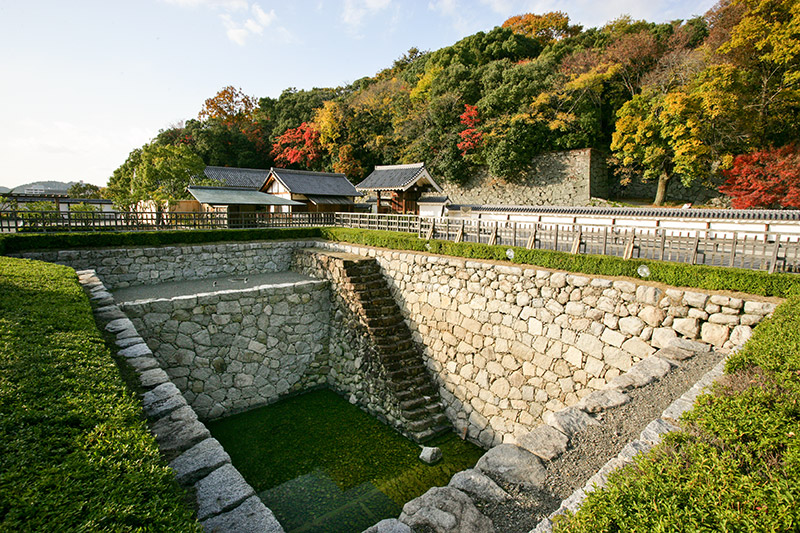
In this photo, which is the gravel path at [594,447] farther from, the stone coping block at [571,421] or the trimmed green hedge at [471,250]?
the trimmed green hedge at [471,250]

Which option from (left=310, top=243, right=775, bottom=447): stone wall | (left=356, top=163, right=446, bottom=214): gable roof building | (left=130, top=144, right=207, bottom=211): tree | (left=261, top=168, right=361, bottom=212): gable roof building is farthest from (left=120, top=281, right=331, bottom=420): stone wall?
(left=130, top=144, right=207, bottom=211): tree

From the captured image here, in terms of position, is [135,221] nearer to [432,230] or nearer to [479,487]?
[432,230]

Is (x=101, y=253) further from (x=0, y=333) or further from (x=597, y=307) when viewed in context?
(x=597, y=307)

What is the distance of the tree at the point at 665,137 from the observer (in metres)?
20.3

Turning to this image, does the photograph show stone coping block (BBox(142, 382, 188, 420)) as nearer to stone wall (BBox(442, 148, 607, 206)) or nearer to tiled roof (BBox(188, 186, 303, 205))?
Answer: tiled roof (BBox(188, 186, 303, 205))

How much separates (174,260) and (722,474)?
15.4m

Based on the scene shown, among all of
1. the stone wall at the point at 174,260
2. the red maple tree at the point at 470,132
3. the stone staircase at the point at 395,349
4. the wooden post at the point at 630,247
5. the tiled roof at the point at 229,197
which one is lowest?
→ the stone staircase at the point at 395,349

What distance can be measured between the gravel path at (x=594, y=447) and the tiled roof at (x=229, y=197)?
1888 cm

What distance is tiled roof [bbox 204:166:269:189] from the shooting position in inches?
1176

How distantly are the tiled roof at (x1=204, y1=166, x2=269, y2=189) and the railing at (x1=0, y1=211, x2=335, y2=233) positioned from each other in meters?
12.5

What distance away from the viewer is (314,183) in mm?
25641

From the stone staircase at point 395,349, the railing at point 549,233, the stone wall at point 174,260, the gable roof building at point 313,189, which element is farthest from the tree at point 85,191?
the stone staircase at point 395,349

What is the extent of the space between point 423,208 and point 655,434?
2161cm

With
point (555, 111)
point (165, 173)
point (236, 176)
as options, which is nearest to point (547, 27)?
point (555, 111)
